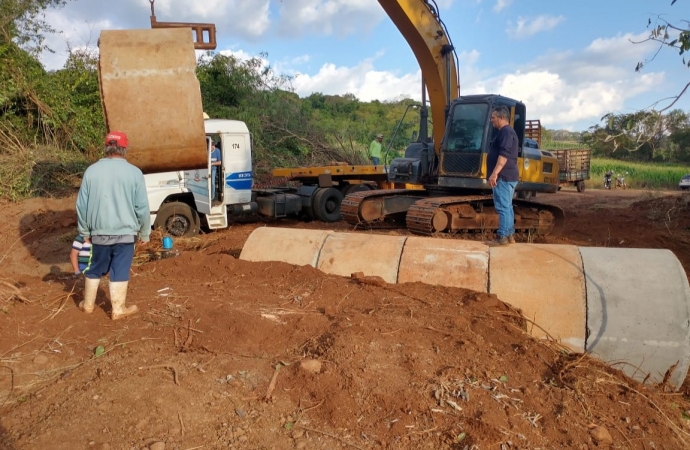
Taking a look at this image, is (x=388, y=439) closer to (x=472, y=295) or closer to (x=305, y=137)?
(x=472, y=295)

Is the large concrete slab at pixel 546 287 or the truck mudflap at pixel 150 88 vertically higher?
the truck mudflap at pixel 150 88

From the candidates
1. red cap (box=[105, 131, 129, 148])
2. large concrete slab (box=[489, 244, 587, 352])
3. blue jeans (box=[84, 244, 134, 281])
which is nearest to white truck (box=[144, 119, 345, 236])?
red cap (box=[105, 131, 129, 148])

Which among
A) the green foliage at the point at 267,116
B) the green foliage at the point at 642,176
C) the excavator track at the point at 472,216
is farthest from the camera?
the green foliage at the point at 642,176

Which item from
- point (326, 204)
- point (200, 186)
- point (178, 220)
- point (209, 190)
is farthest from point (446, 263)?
point (326, 204)

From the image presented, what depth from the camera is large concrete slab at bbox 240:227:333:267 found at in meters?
6.75

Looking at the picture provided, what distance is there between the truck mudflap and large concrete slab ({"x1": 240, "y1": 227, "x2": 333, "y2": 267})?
1.68 metres

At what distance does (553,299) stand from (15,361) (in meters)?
4.52

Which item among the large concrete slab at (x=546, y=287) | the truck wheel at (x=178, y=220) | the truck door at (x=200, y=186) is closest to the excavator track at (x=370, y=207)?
the truck door at (x=200, y=186)

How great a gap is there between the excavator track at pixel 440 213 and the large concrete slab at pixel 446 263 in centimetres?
292

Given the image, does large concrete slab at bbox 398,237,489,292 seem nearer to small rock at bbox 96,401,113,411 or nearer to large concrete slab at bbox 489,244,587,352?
large concrete slab at bbox 489,244,587,352

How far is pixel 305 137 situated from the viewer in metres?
22.1

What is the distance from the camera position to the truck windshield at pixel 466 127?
32.4 ft

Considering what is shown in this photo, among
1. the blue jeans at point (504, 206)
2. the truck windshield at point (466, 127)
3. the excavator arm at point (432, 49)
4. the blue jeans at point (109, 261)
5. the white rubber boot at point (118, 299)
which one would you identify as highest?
the excavator arm at point (432, 49)

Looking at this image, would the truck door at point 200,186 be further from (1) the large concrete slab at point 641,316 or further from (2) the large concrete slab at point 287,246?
(1) the large concrete slab at point 641,316
